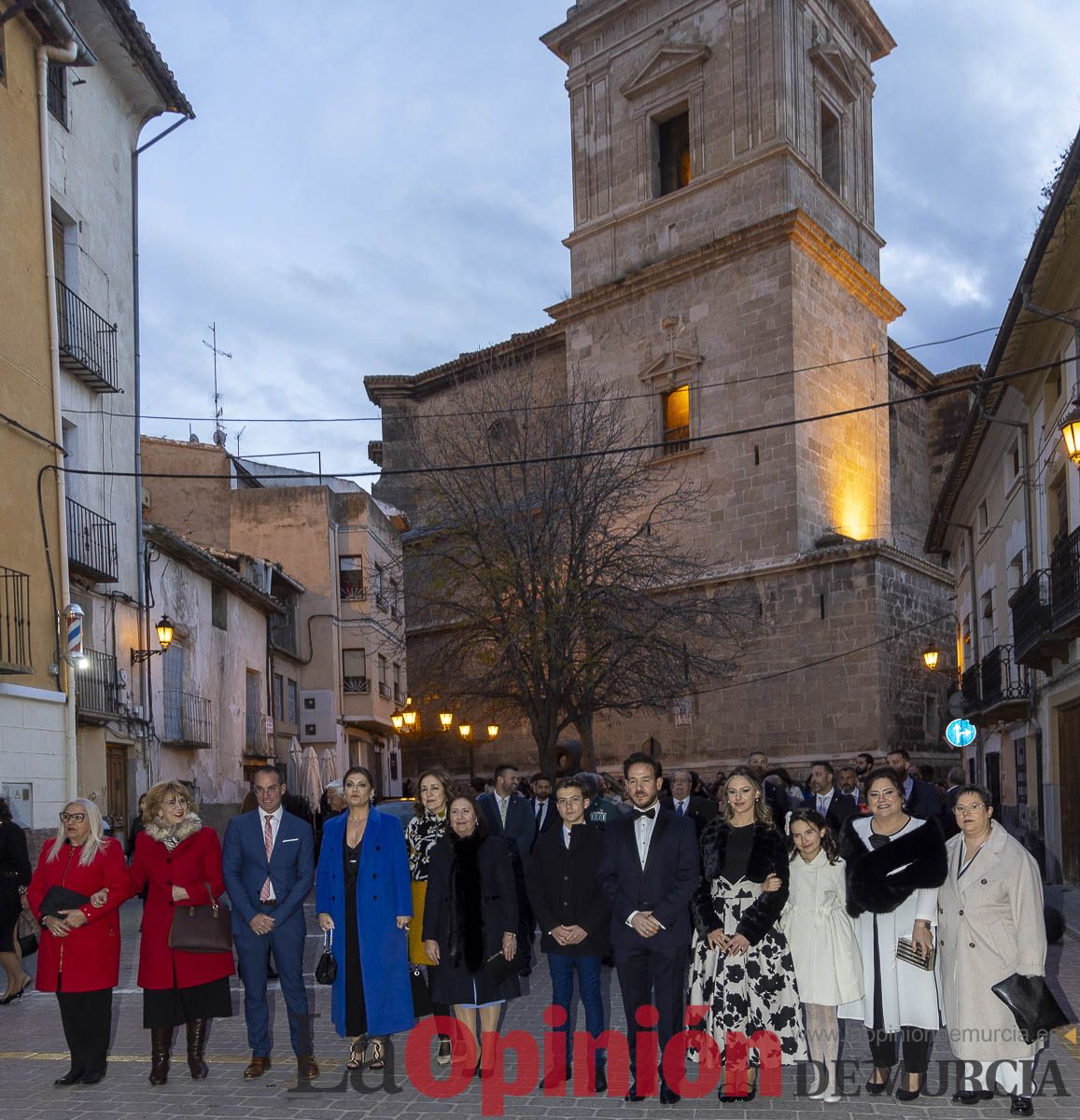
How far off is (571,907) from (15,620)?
32.2ft

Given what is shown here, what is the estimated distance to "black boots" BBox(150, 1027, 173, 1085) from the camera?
6.86m

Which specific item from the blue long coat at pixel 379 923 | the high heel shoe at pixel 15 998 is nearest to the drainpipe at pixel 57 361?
the high heel shoe at pixel 15 998

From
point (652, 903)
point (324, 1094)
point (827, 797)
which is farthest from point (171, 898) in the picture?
point (827, 797)

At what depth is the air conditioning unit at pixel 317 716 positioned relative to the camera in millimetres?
33062

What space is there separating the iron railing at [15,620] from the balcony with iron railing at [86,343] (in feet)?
12.5

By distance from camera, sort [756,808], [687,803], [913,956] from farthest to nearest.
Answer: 1. [687,803]
2. [756,808]
3. [913,956]


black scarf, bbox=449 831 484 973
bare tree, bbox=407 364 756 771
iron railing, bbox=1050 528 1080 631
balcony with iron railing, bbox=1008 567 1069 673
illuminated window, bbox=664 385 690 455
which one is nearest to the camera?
black scarf, bbox=449 831 484 973

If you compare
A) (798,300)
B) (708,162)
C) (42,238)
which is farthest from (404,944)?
(708,162)

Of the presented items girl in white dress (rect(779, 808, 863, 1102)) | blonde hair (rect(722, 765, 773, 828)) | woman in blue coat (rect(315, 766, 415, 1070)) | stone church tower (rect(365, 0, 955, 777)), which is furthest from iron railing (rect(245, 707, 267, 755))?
girl in white dress (rect(779, 808, 863, 1102))

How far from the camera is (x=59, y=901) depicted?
686cm

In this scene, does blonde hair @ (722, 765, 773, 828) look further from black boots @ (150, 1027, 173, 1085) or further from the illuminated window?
the illuminated window

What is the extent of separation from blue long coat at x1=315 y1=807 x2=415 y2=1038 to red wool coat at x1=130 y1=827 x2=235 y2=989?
638 millimetres

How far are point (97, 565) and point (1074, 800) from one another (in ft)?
47.5

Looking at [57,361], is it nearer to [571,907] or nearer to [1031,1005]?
[571,907]
